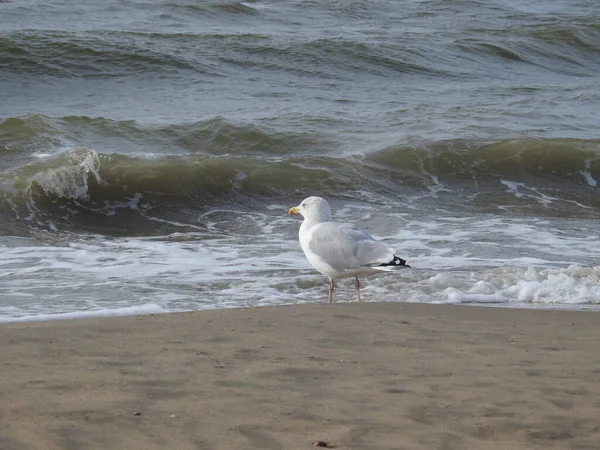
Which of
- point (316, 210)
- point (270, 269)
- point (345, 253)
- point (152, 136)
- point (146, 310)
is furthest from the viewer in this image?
point (152, 136)

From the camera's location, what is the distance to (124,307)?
19.5 ft

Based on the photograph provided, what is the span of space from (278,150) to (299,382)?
815 cm

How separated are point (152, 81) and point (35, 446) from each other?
1261 cm

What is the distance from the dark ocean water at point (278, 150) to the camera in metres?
6.85

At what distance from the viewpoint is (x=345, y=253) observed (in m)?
6.12

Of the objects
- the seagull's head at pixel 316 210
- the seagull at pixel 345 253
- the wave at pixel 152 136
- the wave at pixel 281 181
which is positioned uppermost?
the seagull's head at pixel 316 210

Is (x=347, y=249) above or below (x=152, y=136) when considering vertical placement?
above

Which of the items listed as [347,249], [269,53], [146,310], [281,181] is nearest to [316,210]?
[347,249]

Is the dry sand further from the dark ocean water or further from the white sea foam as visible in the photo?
the dark ocean water

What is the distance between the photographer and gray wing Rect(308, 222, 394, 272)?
6.07 m

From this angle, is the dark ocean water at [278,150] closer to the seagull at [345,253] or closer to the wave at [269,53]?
the wave at [269,53]

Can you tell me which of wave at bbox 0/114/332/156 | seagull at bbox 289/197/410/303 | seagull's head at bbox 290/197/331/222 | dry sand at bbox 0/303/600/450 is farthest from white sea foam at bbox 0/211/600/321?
wave at bbox 0/114/332/156

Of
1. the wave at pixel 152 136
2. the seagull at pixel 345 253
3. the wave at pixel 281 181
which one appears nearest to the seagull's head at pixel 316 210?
the seagull at pixel 345 253

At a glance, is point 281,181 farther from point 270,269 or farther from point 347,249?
point 347,249
